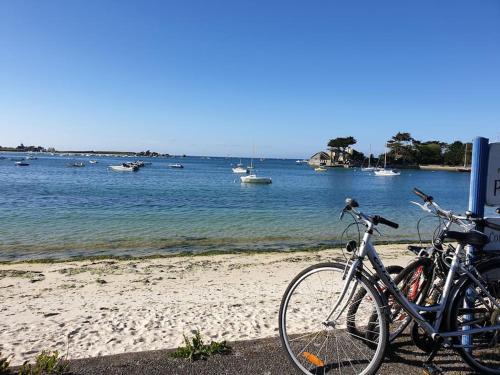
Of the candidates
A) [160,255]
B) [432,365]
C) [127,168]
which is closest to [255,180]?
[127,168]

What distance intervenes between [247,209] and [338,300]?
25.7 meters

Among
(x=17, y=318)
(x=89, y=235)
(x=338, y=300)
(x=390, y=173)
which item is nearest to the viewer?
(x=338, y=300)

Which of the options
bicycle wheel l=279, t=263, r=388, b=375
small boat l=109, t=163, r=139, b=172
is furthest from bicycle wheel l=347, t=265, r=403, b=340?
small boat l=109, t=163, r=139, b=172

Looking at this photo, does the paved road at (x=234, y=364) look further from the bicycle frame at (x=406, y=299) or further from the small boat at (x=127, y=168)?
the small boat at (x=127, y=168)

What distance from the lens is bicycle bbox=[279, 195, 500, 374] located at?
127 inches

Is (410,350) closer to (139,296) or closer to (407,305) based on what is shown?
(407,305)

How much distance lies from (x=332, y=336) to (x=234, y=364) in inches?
40.2

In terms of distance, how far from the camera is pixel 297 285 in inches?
135

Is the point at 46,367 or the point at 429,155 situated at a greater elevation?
the point at 429,155

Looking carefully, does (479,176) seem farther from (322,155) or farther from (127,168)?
(322,155)

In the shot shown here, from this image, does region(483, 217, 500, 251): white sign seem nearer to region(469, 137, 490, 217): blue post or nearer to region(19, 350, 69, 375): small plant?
region(469, 137, 490, 217): blue post

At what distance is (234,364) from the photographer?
3.78 meters

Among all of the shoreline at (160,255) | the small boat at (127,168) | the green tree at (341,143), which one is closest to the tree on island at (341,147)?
the green tree at (341,143)

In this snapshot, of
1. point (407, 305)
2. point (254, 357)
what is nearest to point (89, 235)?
point (254, 357)
